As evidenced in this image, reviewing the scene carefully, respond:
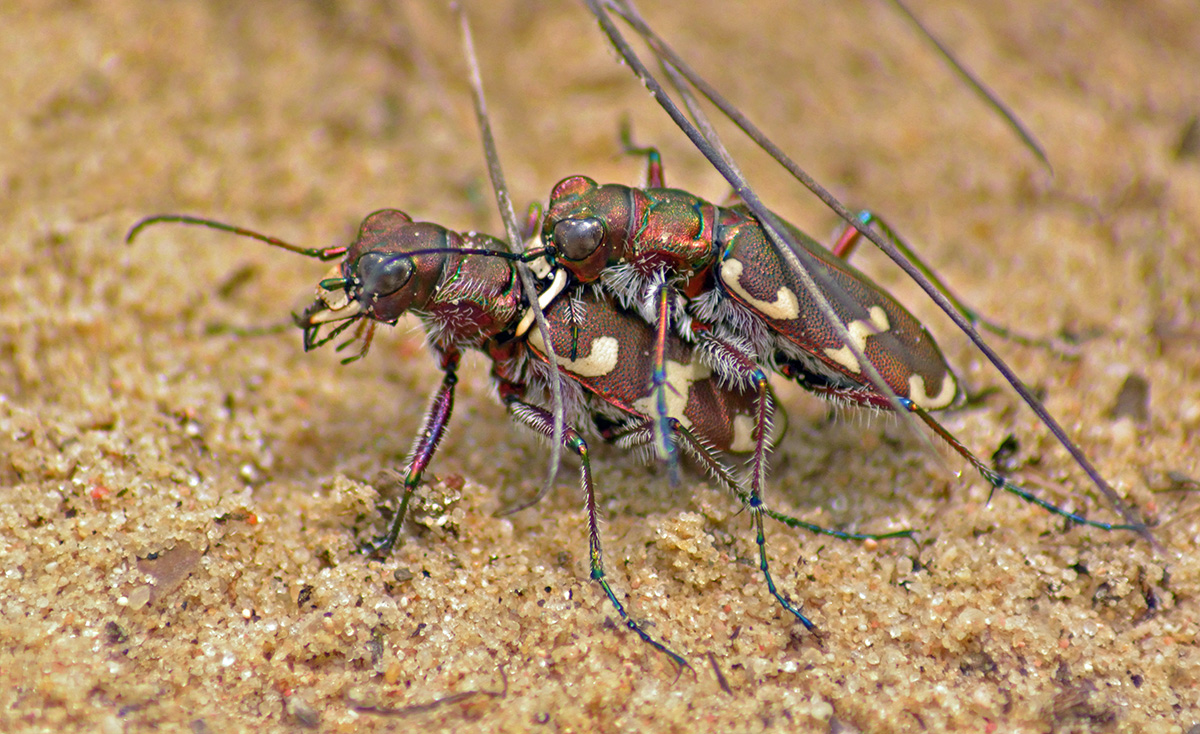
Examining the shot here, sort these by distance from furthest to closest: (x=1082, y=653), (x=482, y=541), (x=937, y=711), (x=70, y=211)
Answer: (x=70, y=211) < (x=482, y=541) < (x=1082, y=653) < (x=937, y=711)

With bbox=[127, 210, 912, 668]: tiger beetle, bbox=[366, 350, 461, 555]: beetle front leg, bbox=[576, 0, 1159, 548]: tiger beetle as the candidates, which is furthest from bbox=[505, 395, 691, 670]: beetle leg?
bbox=[576, 0, 1159, 548]: tiger beetle

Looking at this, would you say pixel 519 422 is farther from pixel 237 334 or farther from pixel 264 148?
pixel 264 148

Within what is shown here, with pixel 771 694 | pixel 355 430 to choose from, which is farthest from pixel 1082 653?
pixel 355 430

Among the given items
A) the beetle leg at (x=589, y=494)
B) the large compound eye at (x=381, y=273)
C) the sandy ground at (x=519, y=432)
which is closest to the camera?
the sandy ground at (x=519, y=432)

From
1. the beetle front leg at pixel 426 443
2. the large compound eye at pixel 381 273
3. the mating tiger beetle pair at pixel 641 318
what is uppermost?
the mating tiger beetle pair at pixel 641 318

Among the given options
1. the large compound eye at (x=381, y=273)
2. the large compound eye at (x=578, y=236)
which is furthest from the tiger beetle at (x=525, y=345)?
the large compound eye at (x=578, y=236)

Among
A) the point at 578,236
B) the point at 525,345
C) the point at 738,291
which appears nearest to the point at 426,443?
the point at 525,345

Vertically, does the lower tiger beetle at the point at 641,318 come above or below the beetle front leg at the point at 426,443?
above

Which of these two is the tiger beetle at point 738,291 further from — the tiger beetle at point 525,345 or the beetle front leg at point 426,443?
the beetle front leg at point 426,443
